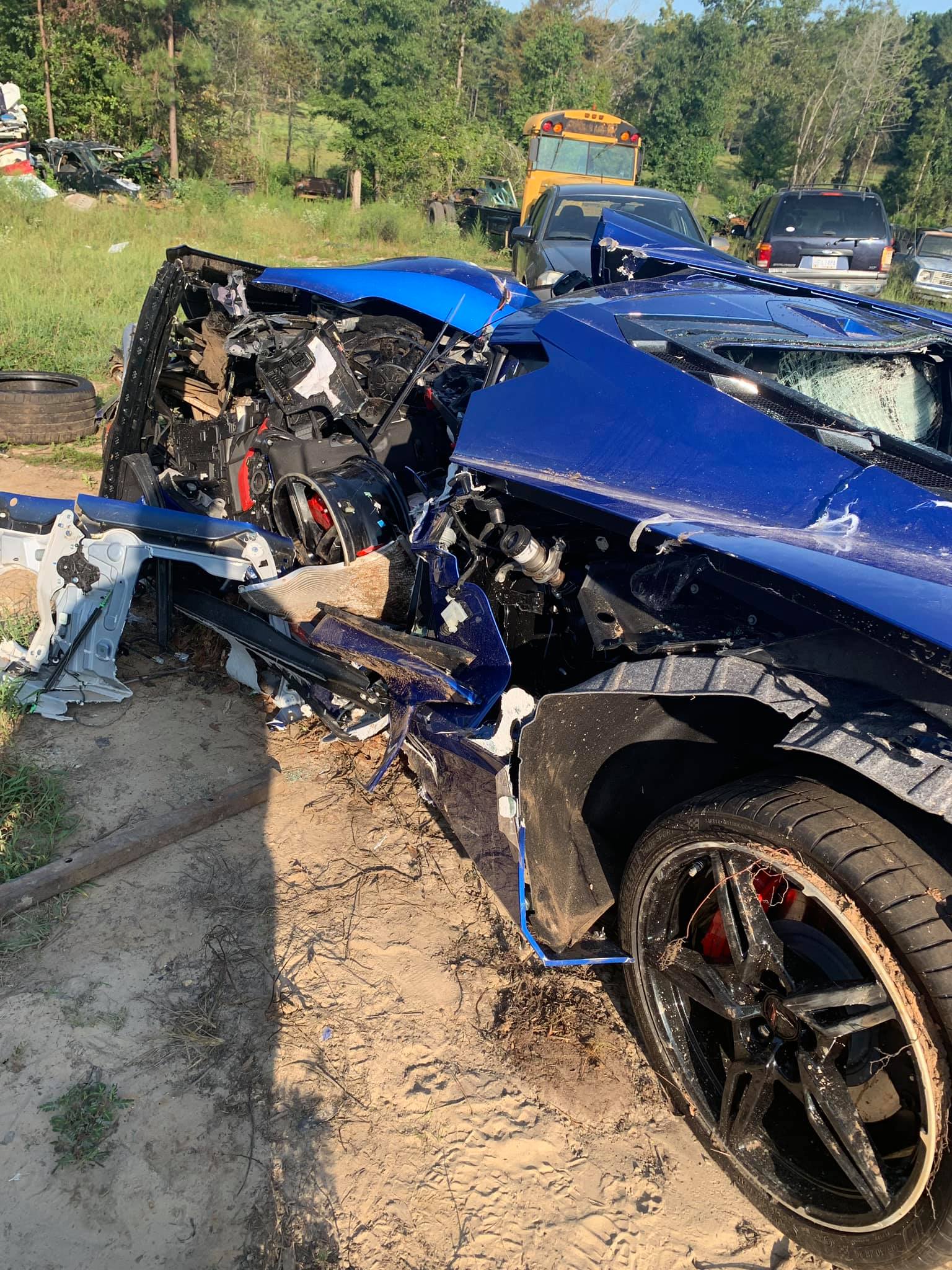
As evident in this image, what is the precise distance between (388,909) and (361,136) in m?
24.6

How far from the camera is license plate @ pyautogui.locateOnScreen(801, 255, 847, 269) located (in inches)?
502

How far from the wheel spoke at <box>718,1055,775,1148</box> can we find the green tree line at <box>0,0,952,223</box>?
78.9 ft

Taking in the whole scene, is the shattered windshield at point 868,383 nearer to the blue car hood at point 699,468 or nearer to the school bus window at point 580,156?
the blue car hood at point 699,468

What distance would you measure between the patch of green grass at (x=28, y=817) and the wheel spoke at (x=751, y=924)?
216 centimetres

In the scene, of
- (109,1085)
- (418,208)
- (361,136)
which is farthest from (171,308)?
(361,136)

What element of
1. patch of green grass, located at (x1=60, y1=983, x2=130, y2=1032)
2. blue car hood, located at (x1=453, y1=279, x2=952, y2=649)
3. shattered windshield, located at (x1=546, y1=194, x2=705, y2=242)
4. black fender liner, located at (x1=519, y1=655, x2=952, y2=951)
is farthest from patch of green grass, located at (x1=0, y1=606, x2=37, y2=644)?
shattered windshield, located at (x1=546, y1=194, x2=705, y2=242)

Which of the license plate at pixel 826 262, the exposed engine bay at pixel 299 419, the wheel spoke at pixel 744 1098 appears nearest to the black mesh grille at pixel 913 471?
the wheel spoke at pixel 744 1098

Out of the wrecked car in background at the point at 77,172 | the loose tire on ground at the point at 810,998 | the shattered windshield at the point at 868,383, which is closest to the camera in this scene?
the loose tire on ground at the point at 810,998

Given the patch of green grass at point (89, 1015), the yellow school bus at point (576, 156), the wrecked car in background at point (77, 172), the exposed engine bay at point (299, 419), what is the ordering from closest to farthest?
the patch of green grass at point (89, 1015) → the exposed engine bay at point (299, 419) → the yellow school bus at point (576, 156) → the wrecked car in background at point (77, 172)

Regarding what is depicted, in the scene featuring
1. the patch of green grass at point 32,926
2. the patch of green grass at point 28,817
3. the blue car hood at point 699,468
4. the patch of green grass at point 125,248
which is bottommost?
the patch of green grass at point 125,248

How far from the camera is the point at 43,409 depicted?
6699 millimetres

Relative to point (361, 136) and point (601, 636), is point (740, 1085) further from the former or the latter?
point (361, 136)

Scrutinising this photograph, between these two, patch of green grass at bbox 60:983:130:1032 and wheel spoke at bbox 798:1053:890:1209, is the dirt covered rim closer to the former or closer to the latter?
wheel spoke at bbox 798:1053:890:1209

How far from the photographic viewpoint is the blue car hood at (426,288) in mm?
3992
